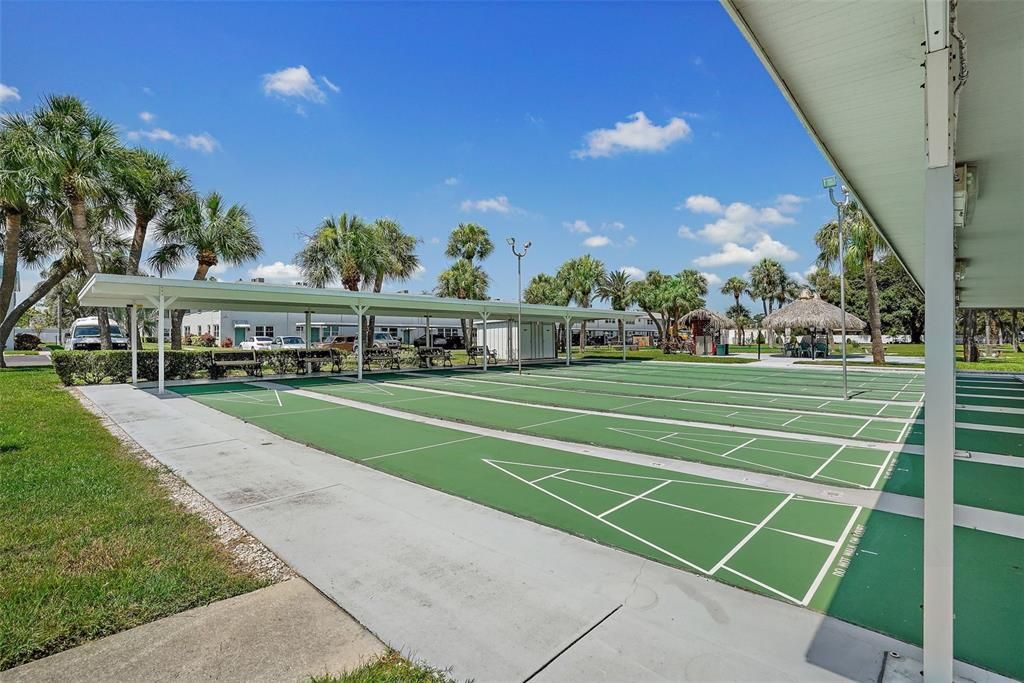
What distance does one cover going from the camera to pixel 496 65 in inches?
597

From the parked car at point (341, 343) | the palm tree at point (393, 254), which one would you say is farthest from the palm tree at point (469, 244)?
the parked car at point (341, 343)

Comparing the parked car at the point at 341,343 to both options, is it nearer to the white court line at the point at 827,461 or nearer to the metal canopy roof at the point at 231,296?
the metal canopy roof at the point at 231,296

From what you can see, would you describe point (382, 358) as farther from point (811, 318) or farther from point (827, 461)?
point (811, 318)

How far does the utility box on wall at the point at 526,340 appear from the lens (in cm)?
2850

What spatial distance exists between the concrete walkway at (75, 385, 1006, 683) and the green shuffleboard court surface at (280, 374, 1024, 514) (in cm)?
326

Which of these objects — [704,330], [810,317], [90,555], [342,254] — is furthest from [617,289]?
[90,555]

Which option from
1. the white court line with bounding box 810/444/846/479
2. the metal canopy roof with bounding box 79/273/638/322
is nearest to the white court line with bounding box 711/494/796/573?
the white court line with bounding box 810/444/846/479

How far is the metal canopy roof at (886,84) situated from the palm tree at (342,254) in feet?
77.0

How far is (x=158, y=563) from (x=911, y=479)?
7.36 m

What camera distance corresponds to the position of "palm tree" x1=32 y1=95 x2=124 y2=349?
16.8m

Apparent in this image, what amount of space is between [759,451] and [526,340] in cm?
2186

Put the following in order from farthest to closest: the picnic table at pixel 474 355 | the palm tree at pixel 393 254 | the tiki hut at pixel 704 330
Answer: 1. the tiki hut at pixel 704 330
2. the palm tree at pixel 393 254
3. the picnic table at pixel 474 355

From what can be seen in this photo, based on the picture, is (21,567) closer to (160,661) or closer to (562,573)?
(160,661)

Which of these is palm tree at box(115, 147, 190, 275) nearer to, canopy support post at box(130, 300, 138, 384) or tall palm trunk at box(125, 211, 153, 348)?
tall palm trunk at box(125, 211, 153, 348)
